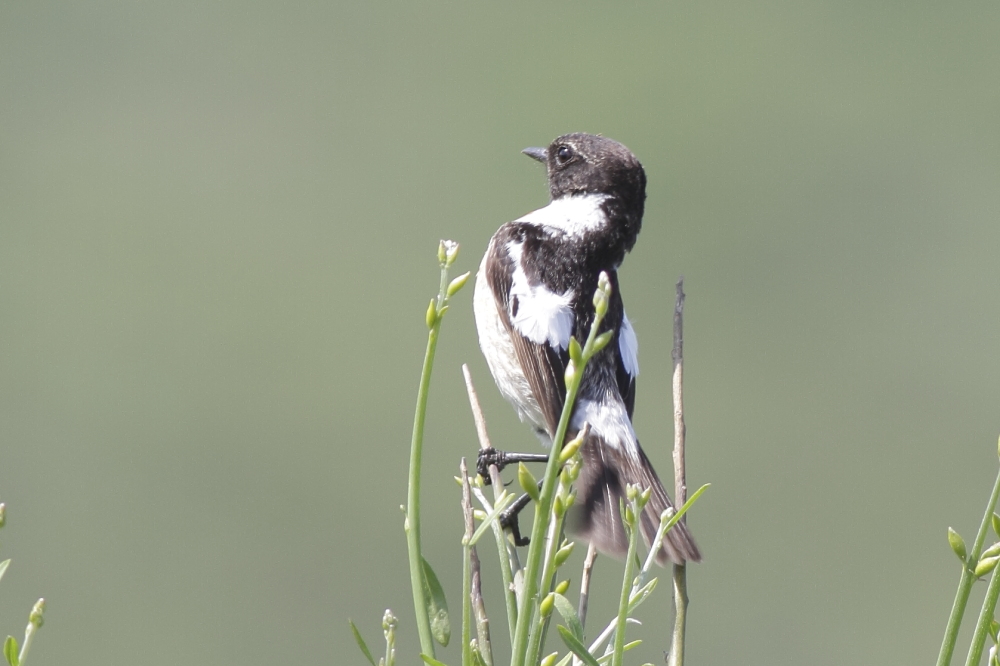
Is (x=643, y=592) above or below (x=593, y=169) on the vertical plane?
below

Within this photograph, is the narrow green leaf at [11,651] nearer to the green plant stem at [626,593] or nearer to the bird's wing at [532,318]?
the green plant stem at [626,593]

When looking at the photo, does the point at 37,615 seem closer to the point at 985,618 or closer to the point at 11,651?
the point at 11,651

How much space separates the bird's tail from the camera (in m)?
2.29

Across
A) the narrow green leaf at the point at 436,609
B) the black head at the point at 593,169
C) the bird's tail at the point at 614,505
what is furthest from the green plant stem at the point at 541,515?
the black head at the point at 593,169

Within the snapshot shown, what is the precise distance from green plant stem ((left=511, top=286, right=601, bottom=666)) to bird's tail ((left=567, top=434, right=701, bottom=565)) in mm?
702

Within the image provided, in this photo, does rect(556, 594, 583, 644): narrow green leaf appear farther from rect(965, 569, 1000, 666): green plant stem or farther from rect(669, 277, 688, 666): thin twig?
rect(965, 569, 1000, 666): green plant stem

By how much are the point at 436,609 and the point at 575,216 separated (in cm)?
241

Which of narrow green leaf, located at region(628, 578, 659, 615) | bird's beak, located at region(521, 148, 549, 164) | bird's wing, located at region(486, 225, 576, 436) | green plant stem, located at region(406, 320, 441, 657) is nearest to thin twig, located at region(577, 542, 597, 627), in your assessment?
narrow green leaf, located at region(628, 578, 659, 615)

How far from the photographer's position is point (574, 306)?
344 cm

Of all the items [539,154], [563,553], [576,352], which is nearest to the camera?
[576,352]

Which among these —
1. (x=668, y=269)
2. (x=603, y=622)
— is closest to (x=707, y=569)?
(x=603, y=622)

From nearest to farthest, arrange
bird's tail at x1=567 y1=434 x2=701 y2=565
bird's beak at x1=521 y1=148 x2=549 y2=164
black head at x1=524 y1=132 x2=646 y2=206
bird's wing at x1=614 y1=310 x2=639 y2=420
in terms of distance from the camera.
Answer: bird's tail at x1=567 y1=434 x2=701 y2=565 < bird's wing at x1=614 y1=310 x2=639 y2=420 < black head at x1=524 y1=132 x2=646 y2=206 < bird's beak at x1=521 y1=148 x2=549 y2=164

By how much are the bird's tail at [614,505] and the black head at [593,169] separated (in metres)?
0.93

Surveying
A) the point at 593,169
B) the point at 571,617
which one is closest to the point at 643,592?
the point at 571,617
